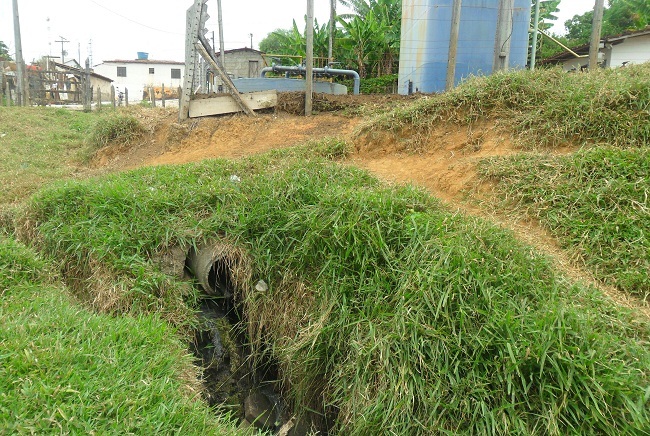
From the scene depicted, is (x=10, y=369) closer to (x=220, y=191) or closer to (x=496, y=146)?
(x=220, y=191)

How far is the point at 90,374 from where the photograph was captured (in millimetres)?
2203

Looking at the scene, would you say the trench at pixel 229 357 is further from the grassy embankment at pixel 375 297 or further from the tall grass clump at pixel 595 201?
the tall grass clump at pixel 595 201

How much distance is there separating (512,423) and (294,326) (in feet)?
4.80

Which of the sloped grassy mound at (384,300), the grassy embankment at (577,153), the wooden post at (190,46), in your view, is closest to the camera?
the sloped grassy mound at (384,300)

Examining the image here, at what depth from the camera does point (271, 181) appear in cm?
388

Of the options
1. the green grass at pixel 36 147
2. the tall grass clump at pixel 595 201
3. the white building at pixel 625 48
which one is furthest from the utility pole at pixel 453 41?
the white building at pixel 625 48

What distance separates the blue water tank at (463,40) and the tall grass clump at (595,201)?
18.9ft

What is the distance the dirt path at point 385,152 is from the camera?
3236 millimetres

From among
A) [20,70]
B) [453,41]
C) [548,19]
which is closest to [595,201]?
[453,41]

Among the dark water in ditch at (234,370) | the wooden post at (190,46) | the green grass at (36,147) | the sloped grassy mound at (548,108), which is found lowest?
the dark water in ditch at (234,370)

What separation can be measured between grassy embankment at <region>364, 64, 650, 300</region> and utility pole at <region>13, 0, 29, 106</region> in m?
12.7

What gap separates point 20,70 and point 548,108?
14.4m

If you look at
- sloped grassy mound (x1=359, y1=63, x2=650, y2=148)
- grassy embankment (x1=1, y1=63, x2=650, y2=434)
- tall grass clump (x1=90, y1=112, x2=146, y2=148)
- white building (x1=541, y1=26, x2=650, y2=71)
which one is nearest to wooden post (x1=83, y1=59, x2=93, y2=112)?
tall grass clump (x1=90, y1=112, x2=146, y2=148)

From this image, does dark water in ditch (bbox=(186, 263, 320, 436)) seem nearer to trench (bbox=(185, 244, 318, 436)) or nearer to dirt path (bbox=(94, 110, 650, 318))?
trench (bbox=(185, 244, 318, 436))
